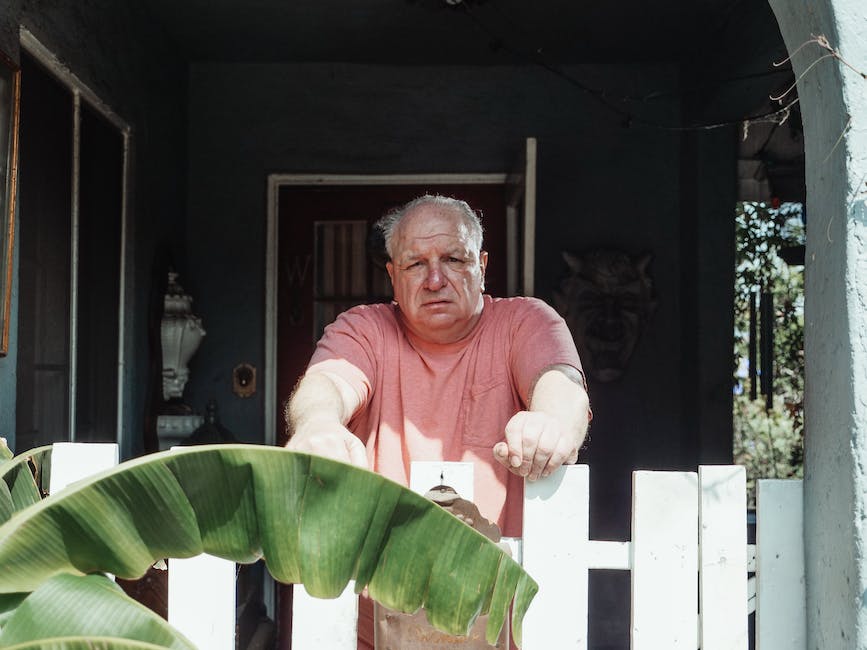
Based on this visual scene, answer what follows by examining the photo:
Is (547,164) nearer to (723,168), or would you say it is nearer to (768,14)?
(723,168)

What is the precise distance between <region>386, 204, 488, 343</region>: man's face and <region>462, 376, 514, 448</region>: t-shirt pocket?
0.14m

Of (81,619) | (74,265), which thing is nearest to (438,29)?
(74,265)

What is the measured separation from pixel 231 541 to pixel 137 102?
3.40m

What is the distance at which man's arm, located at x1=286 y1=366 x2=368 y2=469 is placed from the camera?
4.61 feet

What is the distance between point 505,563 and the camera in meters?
1.08

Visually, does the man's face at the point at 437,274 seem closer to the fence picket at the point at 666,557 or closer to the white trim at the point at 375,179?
the fence picket at the point at 666,557

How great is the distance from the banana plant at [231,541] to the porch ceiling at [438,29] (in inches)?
126

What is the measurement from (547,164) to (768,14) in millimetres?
1462

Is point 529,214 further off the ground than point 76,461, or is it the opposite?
point 529,214

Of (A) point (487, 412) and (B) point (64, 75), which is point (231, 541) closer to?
(A) point (487, 412)

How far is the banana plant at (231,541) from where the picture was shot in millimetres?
921

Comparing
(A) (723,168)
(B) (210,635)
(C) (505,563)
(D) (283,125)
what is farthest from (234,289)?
(C) (505,563)

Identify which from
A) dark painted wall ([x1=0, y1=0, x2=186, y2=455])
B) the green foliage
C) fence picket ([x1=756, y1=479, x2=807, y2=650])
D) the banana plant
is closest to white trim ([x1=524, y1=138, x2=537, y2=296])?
the green foliage

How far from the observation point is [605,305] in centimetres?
468
